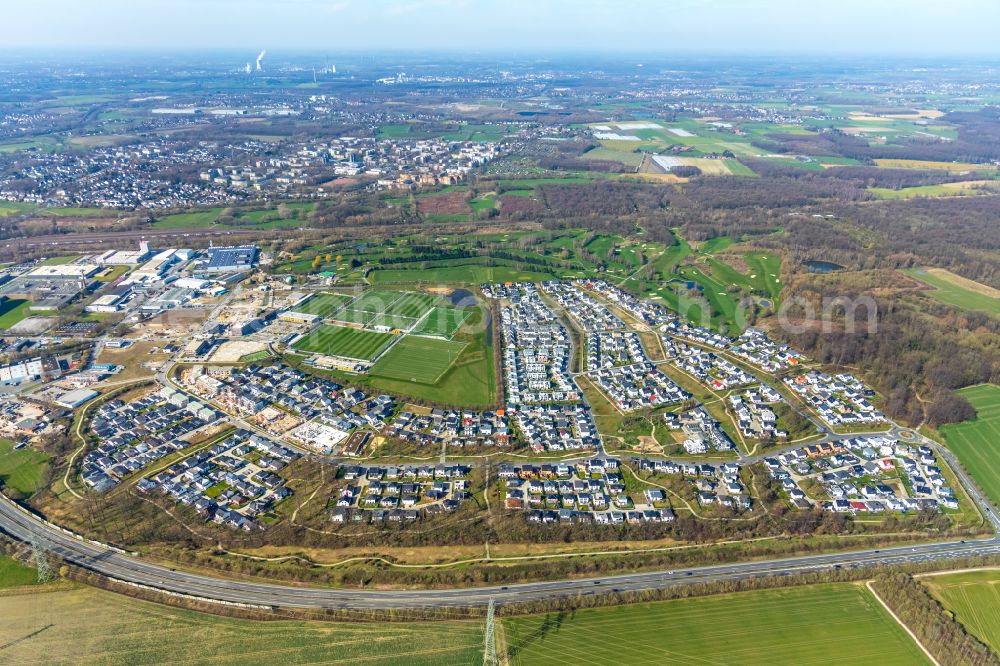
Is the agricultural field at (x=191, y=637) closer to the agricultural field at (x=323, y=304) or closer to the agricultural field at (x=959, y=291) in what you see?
the agricultural field at (x=323, y=304)

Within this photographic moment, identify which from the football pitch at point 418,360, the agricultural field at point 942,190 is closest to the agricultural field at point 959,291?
the agricultural field at point 942,190

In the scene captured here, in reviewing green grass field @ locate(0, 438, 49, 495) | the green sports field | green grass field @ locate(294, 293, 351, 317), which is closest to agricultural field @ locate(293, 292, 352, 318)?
green grass field @ locate(294, 293, 351, 317)

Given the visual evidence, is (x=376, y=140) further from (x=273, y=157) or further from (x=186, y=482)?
(x=186, y=482)

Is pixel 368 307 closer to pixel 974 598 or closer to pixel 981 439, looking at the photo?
pixel 974 598

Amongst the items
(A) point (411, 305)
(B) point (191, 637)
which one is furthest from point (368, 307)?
(B) point (191, 637)

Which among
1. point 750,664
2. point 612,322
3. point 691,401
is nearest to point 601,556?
point 750,664

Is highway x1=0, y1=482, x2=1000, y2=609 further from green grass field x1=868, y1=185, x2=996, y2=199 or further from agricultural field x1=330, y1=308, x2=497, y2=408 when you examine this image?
green grass field x1=868, y1=185, x2=996, y2=199
